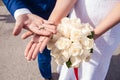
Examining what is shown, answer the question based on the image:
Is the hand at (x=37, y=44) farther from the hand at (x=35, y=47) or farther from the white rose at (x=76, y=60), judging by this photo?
the white rose at (x=76, y=60)

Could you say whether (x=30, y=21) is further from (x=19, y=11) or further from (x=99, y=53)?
(x=99, y=53)

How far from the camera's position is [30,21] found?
1.70m

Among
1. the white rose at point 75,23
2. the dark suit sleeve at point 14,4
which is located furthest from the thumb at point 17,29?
the white rose at point 75,23

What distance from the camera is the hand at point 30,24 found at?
5.03 ft

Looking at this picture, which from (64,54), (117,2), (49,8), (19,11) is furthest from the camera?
(49,8)

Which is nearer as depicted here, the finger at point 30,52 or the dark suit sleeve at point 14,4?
the finger at point 30,52

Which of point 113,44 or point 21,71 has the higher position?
point 113,44

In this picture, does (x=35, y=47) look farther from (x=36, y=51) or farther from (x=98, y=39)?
(x=98, y=39)

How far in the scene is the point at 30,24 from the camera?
1671 mm

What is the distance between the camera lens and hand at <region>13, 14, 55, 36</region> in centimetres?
153

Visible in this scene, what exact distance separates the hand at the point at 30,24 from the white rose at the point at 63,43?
96 mm

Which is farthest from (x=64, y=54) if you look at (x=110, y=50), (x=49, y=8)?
(x=49, y=8)

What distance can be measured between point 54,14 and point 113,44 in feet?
1.59

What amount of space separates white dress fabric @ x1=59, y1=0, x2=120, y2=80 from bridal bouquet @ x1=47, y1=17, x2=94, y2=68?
0.84ft
